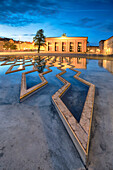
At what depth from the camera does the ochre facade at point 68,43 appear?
7306 cm

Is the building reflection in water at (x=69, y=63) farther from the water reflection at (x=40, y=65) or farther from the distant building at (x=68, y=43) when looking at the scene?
the distant building at (x=68, y=43)

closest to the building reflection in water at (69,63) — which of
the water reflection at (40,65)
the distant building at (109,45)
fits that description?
the water reflection at (40,65)

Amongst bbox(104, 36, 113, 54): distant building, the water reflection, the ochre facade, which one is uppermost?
the ochre facade

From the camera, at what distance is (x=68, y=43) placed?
7381cm

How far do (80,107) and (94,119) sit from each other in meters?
0.71

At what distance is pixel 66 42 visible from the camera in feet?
242

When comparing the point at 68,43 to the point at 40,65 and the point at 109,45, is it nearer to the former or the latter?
the point at 109,45

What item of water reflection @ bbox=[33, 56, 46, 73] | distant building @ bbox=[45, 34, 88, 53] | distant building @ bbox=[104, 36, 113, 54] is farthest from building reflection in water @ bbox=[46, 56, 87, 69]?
distant building @ bbox=[45, 34, 88, 53]

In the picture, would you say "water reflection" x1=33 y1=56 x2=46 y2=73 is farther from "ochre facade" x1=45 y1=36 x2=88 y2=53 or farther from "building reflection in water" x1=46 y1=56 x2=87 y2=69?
"ochre facade" x1=45 y1=36 x2=88 y2=53

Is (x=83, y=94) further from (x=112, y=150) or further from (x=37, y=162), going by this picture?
(x=37, y=162)

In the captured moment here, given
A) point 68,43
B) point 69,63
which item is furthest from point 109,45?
point 69,63

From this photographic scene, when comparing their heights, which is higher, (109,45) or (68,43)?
(68,43)

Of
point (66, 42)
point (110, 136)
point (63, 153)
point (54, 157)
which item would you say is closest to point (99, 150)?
point (110, 136)

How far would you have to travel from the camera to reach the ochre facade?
73.1 metres
